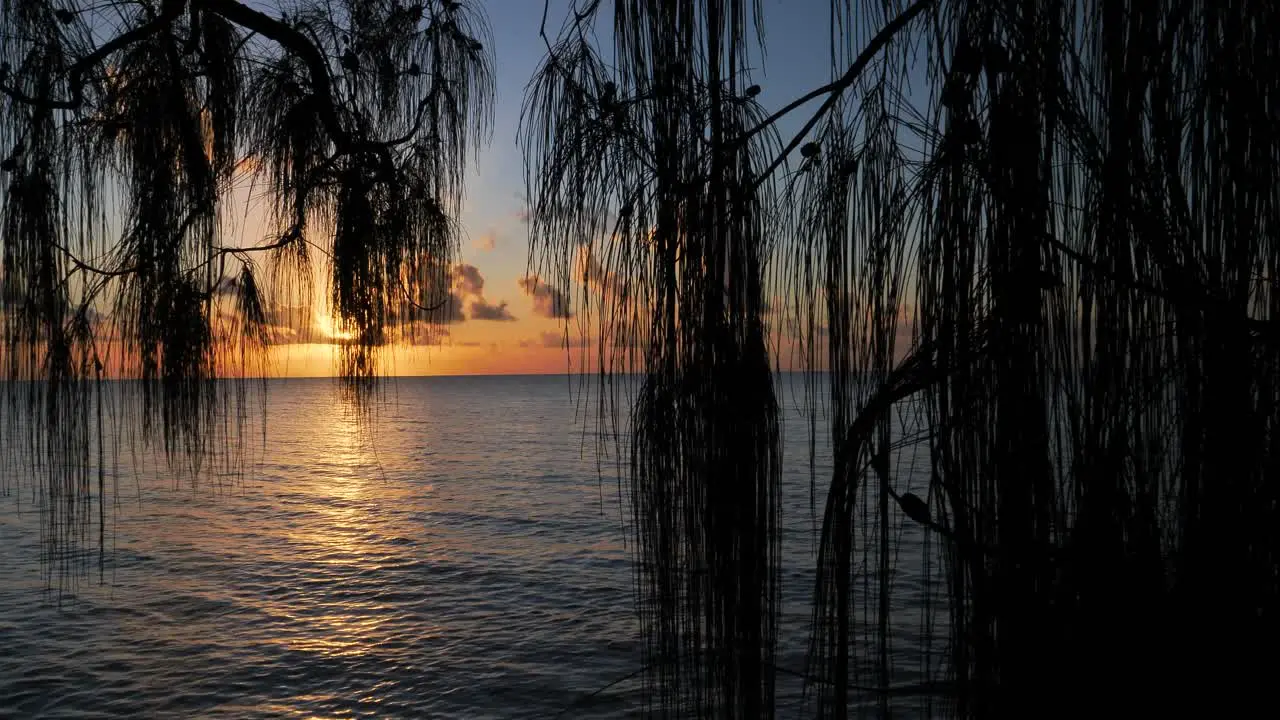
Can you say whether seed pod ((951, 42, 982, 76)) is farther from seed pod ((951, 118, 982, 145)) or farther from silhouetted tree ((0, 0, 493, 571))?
silhouetted tree ((0, 0, 493, 571))

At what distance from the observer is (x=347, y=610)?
972 cm

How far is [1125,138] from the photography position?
107 centimetres

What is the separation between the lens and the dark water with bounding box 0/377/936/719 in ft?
22.9

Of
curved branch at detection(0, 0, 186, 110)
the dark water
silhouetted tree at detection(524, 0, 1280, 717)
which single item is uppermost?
curved branch at detection(0, 0, 186, 110)

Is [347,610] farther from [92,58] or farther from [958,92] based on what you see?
[958,92]

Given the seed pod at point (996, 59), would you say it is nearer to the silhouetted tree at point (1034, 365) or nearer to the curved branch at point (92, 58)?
the silhouetted tree at point (1034, 365)

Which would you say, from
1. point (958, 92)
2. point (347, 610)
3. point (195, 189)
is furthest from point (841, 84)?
point (347, 610)

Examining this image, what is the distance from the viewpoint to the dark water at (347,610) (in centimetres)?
699

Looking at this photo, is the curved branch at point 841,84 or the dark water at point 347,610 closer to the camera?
the curved branch at point 841,84

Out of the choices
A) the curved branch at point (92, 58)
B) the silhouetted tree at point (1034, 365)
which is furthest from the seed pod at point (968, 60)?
the curved branch at point (92, 58)

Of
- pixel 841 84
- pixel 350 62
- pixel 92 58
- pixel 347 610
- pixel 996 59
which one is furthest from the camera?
pixel 347 610

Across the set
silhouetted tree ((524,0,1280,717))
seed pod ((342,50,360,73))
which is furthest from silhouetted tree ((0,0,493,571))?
silhouetted tree ((524,0,1280,717))

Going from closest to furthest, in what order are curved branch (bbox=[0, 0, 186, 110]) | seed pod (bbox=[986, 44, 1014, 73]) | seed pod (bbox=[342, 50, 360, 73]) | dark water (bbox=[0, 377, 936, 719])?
seed pod (bbox=[986, 44, 1014, 73]) → curved branch (bbox=[0, 0, 186, 110]) → seed pod (bbox=[342, 50, 360, 73]) → dark water (bbox=[0, 377, 936, 719])

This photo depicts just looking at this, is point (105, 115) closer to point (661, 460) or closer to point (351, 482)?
point (661, 460)
